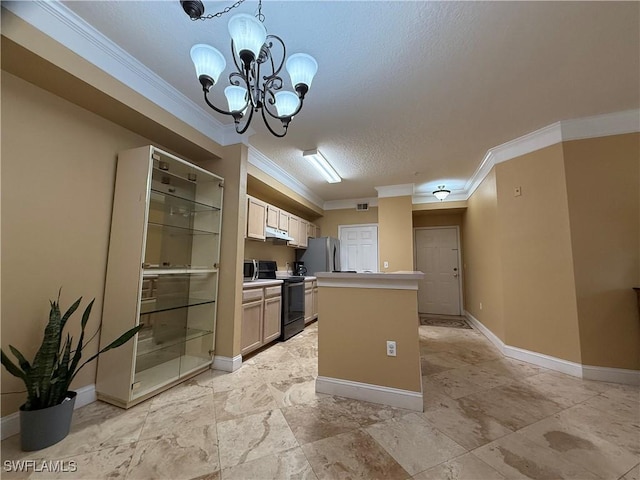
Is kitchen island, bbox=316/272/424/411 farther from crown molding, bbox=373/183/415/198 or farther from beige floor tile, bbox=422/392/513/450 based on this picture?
crown molding, bbox=373/183/415/198

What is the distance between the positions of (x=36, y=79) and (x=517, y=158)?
15.6 feet

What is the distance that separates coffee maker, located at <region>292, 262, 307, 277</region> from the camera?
539 centimetres

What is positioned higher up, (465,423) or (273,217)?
(273,217)

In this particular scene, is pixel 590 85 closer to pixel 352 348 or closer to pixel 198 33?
pixel 352 348

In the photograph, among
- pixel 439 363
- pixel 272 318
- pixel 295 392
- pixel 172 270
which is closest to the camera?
pixel 295 392

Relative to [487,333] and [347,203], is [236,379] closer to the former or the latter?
[487,333]

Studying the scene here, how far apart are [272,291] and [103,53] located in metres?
2.89

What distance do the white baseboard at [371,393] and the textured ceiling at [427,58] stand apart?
2.60 metres

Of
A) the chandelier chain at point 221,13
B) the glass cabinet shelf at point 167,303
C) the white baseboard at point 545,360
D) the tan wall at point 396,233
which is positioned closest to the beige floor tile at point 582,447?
the white baseboard at point 545,360

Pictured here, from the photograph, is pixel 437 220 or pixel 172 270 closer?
pixel 172 270

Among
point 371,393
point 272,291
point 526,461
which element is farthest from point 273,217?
point 526,461

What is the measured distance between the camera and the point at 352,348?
221 cm

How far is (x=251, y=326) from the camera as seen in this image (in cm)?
315

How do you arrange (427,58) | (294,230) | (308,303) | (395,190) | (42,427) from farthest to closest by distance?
(395,190), (294,230), (308,303), (427,58), (42,427)
